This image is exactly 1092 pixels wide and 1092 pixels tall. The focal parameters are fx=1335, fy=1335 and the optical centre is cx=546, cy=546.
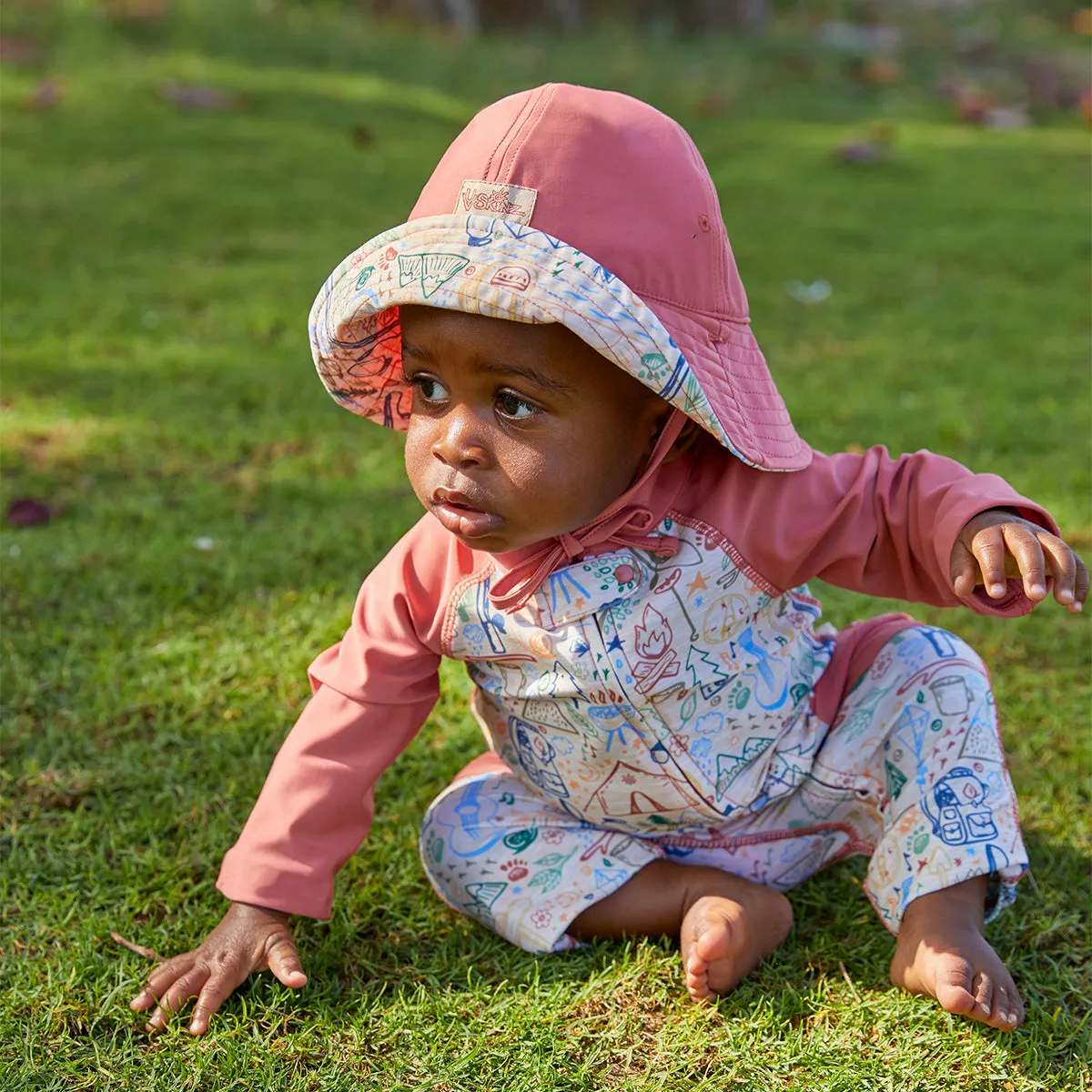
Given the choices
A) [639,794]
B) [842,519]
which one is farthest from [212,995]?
[842,519]

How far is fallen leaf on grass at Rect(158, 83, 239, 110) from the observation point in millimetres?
7875

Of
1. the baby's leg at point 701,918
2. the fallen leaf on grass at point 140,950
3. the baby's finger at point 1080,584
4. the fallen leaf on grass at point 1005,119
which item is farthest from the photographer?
the fallen leaf on grass at point 1005,119

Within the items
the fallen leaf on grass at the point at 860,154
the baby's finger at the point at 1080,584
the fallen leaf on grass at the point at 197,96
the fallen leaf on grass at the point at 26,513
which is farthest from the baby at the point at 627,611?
the fallen leaf on grass at the point at 860,154

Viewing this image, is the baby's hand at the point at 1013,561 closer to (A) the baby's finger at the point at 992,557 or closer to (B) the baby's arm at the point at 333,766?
(A) the baby's finger at the point at 992,557

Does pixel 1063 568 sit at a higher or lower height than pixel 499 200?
lower

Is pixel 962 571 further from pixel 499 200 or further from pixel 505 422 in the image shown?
pixel 499 200

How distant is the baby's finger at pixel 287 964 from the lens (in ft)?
7.07

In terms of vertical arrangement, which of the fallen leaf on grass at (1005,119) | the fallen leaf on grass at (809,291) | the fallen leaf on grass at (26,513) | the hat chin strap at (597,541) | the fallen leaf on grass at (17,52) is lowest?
the fallen leaf on grass at (1005,119)

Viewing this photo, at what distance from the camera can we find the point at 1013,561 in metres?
2.02

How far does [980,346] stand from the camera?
5324 mm

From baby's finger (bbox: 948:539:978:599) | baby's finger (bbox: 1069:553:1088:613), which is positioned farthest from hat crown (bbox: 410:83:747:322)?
baby's finger (bbox: 1069:553:1088:613)

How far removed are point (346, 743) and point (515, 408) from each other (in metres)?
0.69

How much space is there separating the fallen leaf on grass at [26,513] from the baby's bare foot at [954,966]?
8.61ft

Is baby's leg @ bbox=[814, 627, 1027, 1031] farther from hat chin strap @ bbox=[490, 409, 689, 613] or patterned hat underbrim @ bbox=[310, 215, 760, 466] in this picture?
patterned hat underbrim @ bbox=[310, 215, 760, 466]
